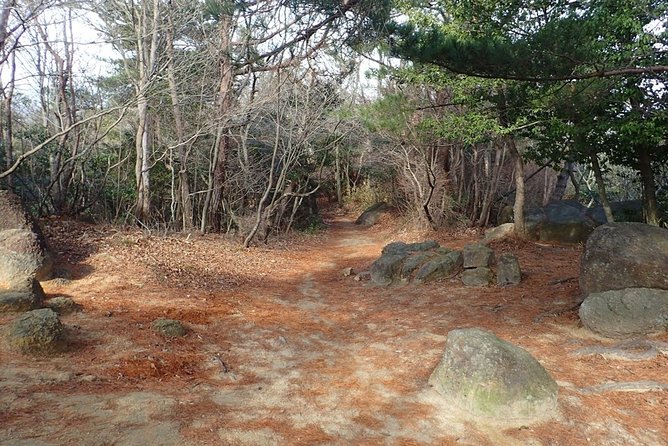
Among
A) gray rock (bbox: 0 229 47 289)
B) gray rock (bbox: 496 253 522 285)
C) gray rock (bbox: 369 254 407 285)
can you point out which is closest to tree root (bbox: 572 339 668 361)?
gray rock (bbox: 496 253 522 285)

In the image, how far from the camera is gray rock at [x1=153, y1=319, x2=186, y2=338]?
190 inches

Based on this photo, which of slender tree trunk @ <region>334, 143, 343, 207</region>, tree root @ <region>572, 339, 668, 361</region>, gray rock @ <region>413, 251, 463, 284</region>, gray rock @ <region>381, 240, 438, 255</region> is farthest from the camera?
slender tree trunk @ <region>334, 143, 343, 207</region>

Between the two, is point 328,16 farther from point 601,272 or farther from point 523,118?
point 601,272

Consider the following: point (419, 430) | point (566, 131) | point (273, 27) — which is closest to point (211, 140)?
point (273, 27)

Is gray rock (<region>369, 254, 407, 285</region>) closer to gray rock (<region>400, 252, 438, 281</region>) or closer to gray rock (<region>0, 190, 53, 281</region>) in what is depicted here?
gray rock (<region>400, 252, 438, 281</region>)

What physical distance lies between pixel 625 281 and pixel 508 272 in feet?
7.22

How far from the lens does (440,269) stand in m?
7.83

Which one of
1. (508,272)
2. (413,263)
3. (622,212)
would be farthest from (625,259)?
(622,212)

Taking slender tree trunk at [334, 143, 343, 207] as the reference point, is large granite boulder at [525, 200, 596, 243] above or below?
below

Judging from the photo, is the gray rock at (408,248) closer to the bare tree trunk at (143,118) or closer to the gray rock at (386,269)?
the gray rock at (386,269)

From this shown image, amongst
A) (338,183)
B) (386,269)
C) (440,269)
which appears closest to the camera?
(440,269)

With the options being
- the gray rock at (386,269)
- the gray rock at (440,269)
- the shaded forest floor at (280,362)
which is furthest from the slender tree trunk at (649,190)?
the gray rock at (386,269)

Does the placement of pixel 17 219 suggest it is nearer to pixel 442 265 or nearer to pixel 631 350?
pixel 442 265

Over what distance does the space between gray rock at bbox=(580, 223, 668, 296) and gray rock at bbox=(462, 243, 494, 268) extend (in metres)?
2.07
